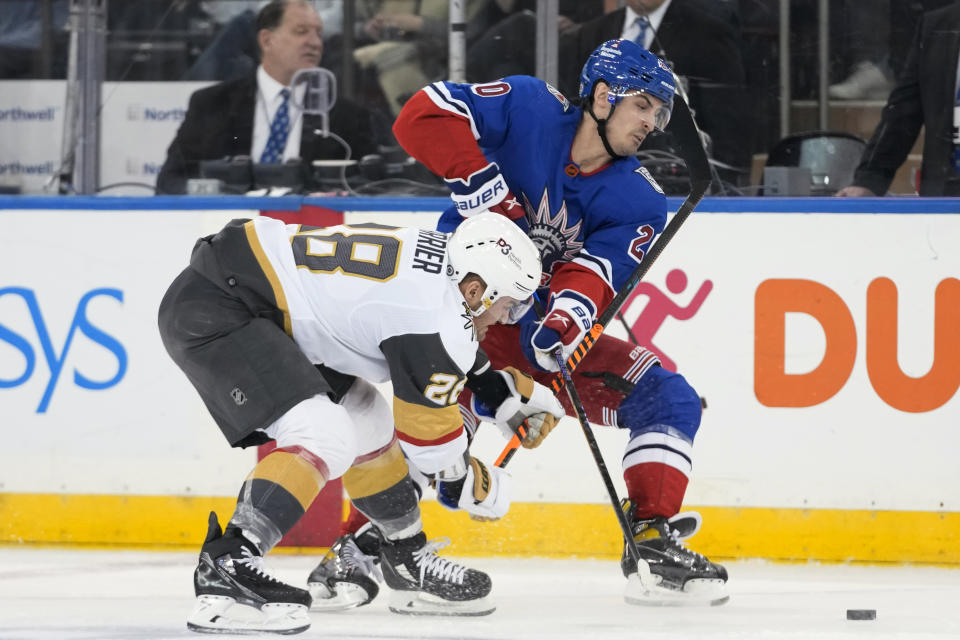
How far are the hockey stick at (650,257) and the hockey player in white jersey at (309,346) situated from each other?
292 mm

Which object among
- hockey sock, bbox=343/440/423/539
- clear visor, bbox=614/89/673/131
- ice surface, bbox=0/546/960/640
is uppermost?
clear visor, bbox=614/89/673/131

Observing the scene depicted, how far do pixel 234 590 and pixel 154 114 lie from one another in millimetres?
2109

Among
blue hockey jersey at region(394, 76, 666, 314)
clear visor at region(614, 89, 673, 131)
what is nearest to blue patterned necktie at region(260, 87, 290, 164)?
blue hockey jersey at region(394, 76, 666, 314)

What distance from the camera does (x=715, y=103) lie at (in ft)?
13.4

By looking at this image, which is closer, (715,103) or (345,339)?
(345,339)

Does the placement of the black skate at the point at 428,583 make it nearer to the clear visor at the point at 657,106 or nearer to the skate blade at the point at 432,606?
the skate blade at the point at 432,606

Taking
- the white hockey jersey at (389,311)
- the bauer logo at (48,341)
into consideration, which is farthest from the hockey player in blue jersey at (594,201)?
the bauer logo at (48,341)

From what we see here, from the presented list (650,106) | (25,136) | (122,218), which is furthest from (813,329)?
(25,136)

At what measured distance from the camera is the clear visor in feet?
9.97

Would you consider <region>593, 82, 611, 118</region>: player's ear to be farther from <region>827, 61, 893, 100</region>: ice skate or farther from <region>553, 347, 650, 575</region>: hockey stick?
<region>827, 61, 893, 100</region>: ice skate

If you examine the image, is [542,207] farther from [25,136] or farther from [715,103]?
[25,136]

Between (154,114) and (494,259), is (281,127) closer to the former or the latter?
(154,114)

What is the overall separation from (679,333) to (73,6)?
2087 mm

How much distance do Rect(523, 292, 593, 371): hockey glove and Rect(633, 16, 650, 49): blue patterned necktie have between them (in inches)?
49.2
